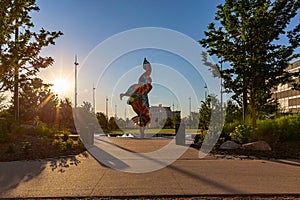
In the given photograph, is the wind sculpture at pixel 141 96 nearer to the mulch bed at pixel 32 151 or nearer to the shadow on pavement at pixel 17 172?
the mulch bed at pixel 32 151

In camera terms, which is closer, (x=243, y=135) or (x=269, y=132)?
(x=243, y=135)

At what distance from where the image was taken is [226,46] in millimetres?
13203

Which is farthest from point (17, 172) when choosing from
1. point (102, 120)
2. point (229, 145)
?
point (102, 120)

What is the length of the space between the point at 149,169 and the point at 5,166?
142 inches

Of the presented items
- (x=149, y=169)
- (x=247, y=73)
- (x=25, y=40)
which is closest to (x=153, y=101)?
(x=247, y=73)

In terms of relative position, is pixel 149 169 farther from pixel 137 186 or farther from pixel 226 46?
pixel 226 46

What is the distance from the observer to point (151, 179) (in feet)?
19.7

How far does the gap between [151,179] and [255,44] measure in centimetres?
885

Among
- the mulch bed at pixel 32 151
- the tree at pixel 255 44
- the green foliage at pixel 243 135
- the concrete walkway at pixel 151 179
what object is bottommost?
the concrete walkway at pixel 151 179

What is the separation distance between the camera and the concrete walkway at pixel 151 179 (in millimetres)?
5082

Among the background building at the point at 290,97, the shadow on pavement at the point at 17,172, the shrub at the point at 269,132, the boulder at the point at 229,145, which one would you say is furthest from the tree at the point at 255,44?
the background building at the point at 290,97

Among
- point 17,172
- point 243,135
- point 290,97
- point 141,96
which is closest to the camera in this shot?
point 17,172

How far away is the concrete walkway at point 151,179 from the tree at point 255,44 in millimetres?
5376

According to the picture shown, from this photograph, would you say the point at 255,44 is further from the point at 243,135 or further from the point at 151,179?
the point at 151,179
